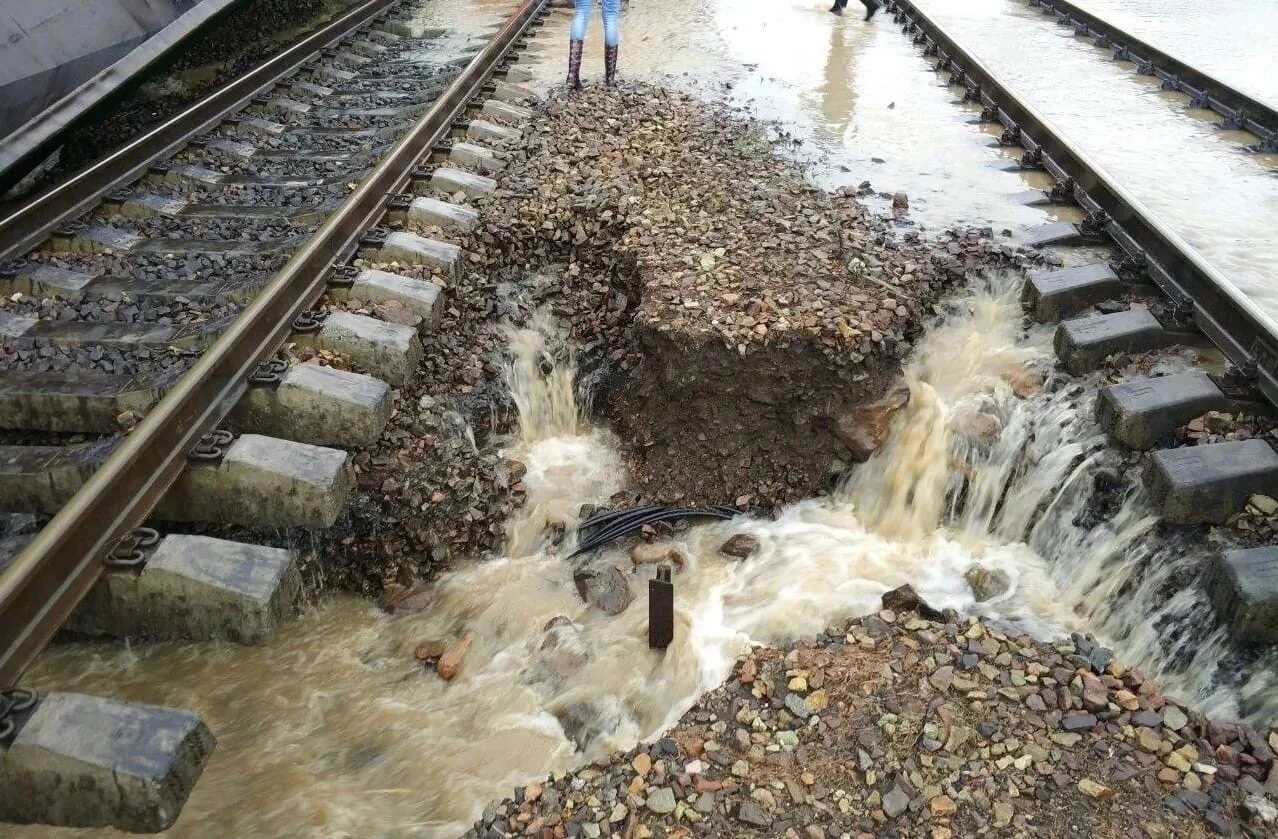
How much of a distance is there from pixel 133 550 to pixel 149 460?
436 millimetres

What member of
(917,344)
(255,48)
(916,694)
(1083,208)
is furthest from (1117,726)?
(255,48)

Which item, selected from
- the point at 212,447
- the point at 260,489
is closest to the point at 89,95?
the point at 212,447

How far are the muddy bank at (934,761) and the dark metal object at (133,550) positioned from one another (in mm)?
1726

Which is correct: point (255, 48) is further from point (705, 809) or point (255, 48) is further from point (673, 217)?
point (705, 809)

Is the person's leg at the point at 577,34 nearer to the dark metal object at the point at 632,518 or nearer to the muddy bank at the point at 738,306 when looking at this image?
the muddy bank at the point at 738,306

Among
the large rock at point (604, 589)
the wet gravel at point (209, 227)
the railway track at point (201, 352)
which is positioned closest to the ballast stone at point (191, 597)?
the railway track at point (201, 352)

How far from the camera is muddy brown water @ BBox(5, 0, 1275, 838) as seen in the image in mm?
3854

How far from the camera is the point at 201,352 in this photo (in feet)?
16.4

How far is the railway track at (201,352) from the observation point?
3559 millimetres

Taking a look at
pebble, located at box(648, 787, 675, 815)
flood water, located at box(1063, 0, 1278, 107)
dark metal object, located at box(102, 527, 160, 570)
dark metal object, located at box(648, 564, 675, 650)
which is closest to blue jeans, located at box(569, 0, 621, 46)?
dark metal object, located at box(648, 564, 675, 650)

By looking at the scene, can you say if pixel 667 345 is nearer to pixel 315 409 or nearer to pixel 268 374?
pixel 315 409

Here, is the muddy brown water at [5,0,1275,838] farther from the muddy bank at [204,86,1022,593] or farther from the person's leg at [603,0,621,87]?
the person's leg at [603,0,621,87]

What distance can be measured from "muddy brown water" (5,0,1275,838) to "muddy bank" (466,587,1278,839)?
57 centimetres

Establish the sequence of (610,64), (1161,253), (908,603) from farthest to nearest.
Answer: (610,64) < (1161,253) < (908,603)
